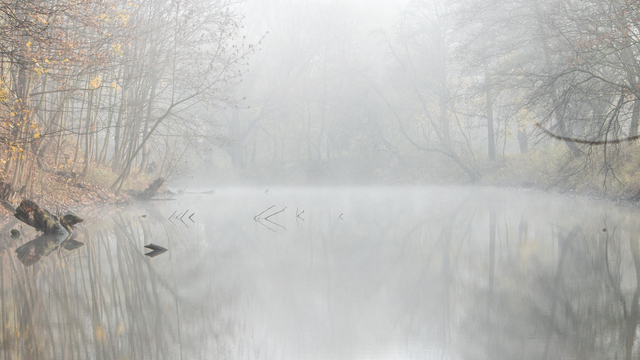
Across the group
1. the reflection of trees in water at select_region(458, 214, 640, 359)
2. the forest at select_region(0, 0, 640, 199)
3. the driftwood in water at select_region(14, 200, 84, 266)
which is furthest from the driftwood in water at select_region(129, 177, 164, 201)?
the reflection of trees in water at select_region(458, 214, 640, 359)

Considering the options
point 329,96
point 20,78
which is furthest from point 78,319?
point 329,96

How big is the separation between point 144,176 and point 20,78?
38.9 feet

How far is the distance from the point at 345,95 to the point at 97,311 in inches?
1225

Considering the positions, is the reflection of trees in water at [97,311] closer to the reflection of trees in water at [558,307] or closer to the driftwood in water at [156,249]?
the driftwood in water at [156,249]

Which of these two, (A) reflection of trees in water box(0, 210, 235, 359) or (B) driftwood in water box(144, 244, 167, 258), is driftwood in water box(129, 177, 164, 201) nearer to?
(B) driftwood in water box(144, 244, 167, 258)

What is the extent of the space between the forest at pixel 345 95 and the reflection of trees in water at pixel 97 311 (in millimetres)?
3363

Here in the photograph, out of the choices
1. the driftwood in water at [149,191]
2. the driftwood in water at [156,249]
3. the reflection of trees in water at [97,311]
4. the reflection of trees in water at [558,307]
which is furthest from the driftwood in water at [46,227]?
the driftwood in water at [149,191]

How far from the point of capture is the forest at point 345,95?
1166 cm

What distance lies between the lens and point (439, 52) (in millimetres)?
29609

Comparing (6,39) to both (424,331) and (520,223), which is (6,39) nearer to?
(424,331)

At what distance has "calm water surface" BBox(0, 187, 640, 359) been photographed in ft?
12.4

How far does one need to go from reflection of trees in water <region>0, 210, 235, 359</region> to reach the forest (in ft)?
11.0

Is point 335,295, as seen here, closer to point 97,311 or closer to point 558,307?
point 558,307

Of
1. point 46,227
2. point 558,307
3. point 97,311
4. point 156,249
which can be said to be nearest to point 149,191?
point 46,227
